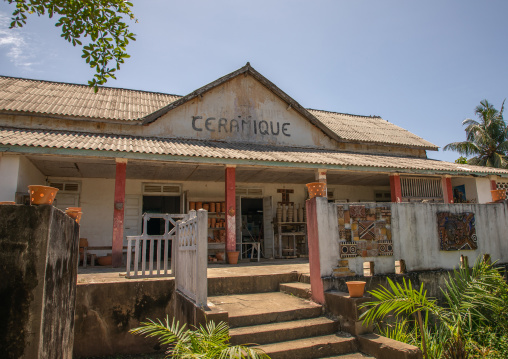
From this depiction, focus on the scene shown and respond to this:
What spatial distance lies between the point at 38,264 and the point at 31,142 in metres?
6.57

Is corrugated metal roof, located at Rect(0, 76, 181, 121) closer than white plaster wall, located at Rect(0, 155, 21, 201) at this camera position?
No

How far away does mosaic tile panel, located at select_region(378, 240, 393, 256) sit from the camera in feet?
19.0

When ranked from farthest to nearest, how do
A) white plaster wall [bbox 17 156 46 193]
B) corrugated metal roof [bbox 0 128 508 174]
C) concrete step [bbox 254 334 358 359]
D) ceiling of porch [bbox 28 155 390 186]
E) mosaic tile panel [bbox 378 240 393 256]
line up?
1. ceiling of porch [bbox 28 155 390 186]
2. corrugated metal roof [bbox 0 128 508 174]
3. white plaster wall [bbox 17 156 46 193]
4. mosaic tile panel [bbox 378 240 393 256]
5. concrete step [bbox 254 334 358 359]

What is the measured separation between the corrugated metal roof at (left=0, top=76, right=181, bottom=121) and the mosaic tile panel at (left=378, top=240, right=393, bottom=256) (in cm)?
786

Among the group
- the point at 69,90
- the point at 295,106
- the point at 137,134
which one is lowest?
the point at 137,134

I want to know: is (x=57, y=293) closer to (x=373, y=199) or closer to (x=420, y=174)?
(x=420, y=174)

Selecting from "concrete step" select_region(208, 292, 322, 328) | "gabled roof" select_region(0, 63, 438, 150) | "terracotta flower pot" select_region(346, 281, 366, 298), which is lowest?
"concrete step" select_region(208, 292, 322, 328)

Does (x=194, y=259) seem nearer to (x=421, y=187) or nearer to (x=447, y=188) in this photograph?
(x=421, y=187)

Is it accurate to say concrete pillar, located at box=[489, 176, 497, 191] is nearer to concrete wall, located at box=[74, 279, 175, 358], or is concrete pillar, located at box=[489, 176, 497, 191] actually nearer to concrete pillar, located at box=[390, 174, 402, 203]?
concrete pillar, located at box=[390, 174, 402, 203]

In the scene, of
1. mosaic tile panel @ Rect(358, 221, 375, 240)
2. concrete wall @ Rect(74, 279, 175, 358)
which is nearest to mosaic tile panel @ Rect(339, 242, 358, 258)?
mosaic tile panel @ Rect(358, 221, 375, 240)

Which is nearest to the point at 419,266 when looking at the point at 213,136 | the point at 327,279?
the point at 327,279

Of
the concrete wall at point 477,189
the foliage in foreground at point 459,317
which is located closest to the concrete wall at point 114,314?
the foliage in foreground at point 459,317

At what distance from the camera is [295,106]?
12109 millimetres

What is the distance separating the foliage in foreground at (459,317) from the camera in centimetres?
405
